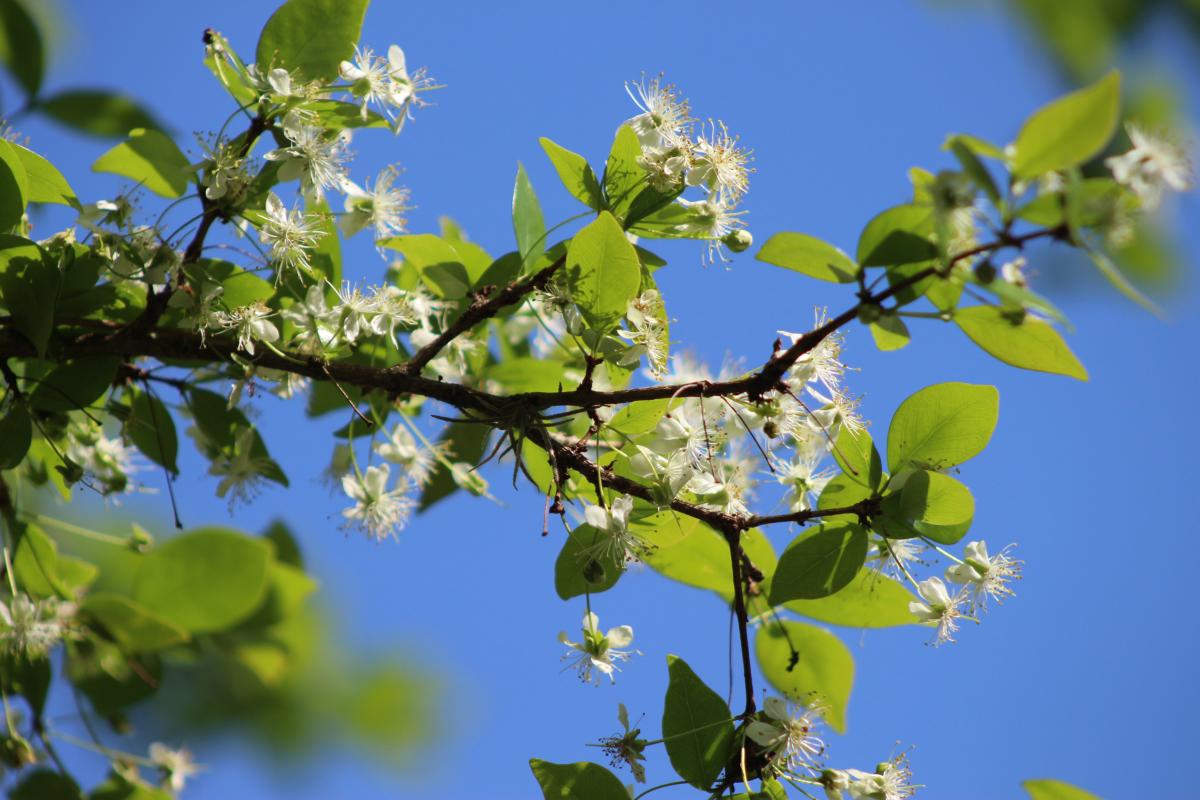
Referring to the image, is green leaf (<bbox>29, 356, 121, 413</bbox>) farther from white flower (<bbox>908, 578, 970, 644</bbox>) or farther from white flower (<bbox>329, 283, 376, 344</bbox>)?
white flower (<bbox>908, 578, 970, 644</bbox>)

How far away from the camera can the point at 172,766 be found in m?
1.87

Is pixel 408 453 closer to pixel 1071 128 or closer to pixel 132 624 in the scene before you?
pixel 132 624

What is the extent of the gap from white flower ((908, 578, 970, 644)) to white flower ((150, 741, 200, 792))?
1318mm

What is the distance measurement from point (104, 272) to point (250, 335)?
232 millimetres

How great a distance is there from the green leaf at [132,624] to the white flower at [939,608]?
96 centimetres

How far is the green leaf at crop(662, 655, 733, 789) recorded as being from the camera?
133cm

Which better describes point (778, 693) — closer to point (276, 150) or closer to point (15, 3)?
point (276, 150)

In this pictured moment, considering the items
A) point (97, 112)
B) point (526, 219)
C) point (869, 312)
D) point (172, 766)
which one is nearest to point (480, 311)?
point (526, 219)

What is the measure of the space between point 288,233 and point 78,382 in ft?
1.19

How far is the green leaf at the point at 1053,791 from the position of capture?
1223 mm

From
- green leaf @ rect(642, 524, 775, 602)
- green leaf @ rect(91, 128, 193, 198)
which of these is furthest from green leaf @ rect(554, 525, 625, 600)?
green leaf @ rect(91, 128, 193, 198)

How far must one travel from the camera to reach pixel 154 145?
142 centimetres

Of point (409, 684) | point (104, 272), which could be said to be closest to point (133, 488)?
point (104, 272)

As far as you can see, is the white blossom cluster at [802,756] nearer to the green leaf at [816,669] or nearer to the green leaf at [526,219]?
the green leaf at [816,669]
